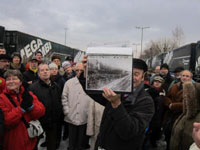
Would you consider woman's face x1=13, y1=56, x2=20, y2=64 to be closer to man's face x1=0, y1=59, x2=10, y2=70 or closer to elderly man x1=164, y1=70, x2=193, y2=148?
man's face x1=0, y1=59, x2=10, y2=70

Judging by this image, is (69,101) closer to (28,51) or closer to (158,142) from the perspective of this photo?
(158,142)

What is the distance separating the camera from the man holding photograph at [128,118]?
50.4 inches

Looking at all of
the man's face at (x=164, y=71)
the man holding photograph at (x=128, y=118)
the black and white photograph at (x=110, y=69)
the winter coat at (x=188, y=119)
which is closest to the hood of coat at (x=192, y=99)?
the winter coat at (x=188, y=119)

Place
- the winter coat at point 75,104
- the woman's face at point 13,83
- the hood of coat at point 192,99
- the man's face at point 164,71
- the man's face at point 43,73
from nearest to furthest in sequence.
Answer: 1. the hood of coat at point 192,99
2. the woman's face at point 13,83
3. the man's face at point 43,73
4. the winter coat at point 75,104
5. the man's face at point 164,71

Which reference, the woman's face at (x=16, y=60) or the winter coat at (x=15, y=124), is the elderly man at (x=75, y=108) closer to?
the winter coat at (x=15, y=124)

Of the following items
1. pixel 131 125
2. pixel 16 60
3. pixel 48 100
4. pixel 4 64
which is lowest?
pixel 48 100

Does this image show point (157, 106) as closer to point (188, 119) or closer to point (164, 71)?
point (188, 119)

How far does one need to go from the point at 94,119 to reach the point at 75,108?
0.47 metres

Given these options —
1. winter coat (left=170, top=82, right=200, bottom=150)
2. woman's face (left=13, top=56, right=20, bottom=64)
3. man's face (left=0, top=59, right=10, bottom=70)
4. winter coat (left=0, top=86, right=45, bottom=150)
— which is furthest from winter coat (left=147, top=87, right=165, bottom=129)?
woman's face (left=13, top=56, right=20, bottom=64)

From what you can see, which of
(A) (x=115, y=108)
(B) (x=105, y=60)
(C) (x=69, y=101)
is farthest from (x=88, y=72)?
(C) (x=69, y=101)

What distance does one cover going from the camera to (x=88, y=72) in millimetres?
1258

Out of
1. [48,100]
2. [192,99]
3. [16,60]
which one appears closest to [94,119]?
[48,100]

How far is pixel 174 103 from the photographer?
3.47 m

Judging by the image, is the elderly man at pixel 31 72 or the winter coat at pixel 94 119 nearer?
the winter coat at pixel 94 119
